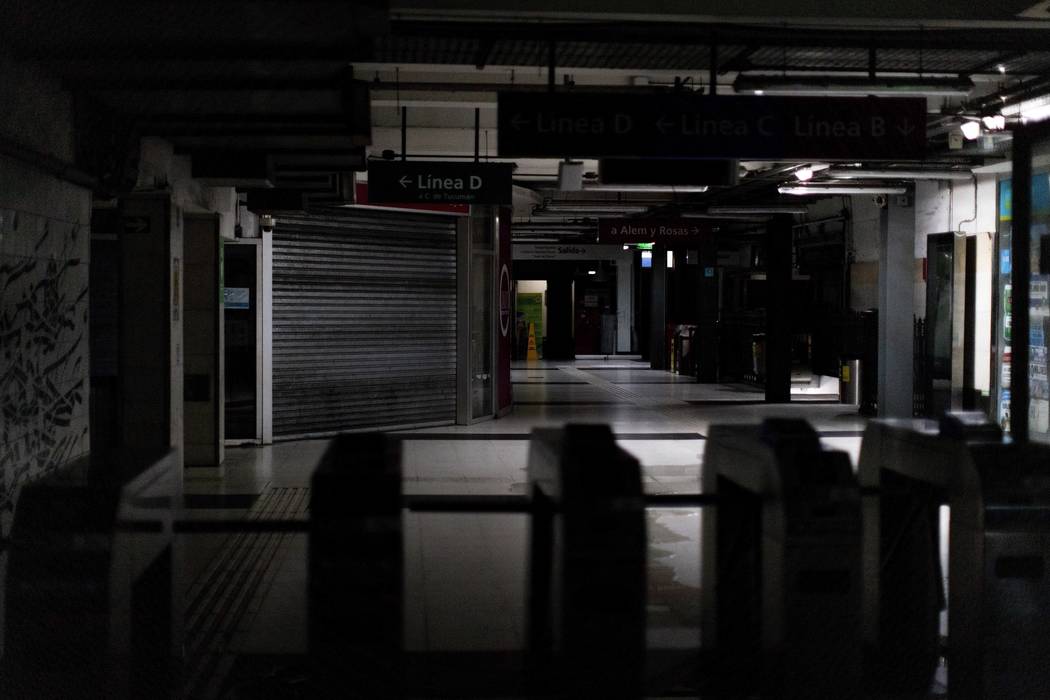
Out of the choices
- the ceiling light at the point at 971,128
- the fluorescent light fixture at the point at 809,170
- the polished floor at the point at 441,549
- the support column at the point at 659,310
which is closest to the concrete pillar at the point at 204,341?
the polished floor at the point at 441,549

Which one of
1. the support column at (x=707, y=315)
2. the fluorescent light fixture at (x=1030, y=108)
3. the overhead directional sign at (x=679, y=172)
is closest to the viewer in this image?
the overhead directional sign at (x=679, y=172)

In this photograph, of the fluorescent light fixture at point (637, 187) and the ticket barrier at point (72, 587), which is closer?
the ticket barrier at point (72, 587)

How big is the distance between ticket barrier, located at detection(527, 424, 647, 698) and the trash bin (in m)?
14.6

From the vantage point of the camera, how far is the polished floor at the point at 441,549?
531cm

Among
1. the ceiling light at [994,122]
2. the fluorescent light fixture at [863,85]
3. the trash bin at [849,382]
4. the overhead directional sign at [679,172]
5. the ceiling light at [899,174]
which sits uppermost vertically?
the ceiling light at [994,122]

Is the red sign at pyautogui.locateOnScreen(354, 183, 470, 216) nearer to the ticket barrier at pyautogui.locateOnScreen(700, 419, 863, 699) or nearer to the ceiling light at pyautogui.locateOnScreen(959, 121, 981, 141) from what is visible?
the ceiling light at pyautogui.locateOnScreen(959, 121, 981, 141)

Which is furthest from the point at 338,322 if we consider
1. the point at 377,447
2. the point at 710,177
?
the point at 377,447

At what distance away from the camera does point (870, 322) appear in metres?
16.3

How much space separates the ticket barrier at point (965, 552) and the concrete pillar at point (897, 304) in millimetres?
11050

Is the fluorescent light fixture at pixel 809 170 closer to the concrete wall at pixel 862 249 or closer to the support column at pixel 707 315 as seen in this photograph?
the concrete wall at pixel 862 249

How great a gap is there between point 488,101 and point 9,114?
20.7 ft

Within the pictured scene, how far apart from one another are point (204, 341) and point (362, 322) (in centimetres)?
300

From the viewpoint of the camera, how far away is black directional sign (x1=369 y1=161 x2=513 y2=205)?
10.7 m

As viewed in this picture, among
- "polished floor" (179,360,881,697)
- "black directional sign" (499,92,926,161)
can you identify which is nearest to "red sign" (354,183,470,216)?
"polished floor" (179,360,881,697)
